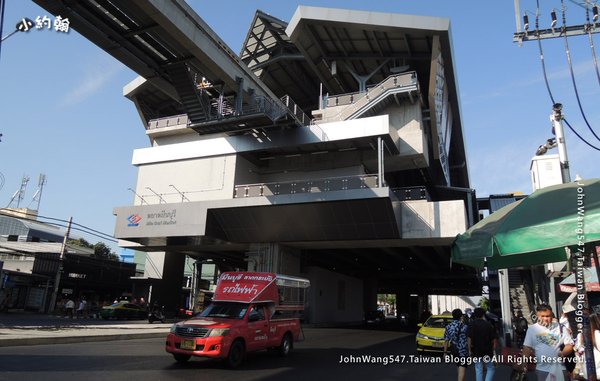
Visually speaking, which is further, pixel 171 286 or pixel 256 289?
pixel 171 286

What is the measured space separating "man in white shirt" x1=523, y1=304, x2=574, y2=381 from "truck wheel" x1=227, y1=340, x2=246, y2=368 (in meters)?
7.05

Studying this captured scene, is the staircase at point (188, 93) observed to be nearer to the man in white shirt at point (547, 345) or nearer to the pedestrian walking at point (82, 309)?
the man in white shirt at point (547, 345)

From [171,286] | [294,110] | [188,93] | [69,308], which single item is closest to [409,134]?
[294,110]

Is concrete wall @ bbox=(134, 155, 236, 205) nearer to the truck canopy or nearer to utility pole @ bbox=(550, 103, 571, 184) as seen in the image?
the truck canopy

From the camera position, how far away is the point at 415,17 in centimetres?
2934

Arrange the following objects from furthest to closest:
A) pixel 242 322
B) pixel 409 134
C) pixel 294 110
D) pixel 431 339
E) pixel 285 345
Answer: pixel 409 134 < pixel 294 110 < pixel 431 339 < pixel 285 345 < pixel 242 322

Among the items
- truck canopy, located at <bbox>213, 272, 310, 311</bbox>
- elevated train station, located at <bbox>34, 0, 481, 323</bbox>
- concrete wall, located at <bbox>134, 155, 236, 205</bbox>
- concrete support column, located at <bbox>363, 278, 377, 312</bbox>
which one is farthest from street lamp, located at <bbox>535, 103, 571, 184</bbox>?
concrete support column, located at <bbox>363, 278, 377, 312</bbox>

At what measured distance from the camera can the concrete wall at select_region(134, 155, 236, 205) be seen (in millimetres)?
32688

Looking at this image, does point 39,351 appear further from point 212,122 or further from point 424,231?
point 424,231

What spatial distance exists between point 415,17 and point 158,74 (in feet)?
60.3

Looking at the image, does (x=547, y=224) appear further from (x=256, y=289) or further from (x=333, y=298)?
(x=333, y=298)

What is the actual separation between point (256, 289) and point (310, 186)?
48.5 feet

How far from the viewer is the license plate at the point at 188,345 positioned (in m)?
10.5

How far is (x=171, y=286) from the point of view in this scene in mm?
42031
